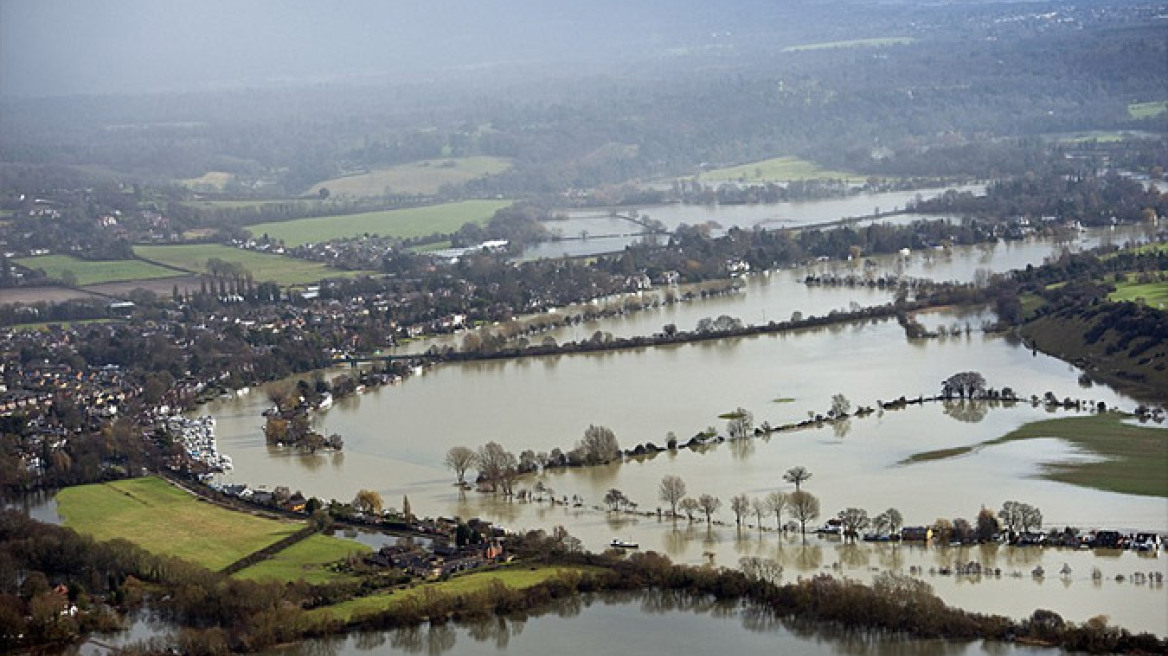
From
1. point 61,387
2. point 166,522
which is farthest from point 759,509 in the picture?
point 61,387

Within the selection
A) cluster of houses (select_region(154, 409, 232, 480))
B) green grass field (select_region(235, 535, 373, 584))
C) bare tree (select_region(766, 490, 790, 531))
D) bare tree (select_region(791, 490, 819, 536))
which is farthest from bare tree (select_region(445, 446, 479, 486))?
bare tree (select_region(791, 490, 819, 536))

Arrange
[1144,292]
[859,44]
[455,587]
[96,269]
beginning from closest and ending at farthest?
1. [455,587]
2. [1144,292]
3. [96,269]
4. [859,44]

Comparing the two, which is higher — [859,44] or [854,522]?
[859,44]

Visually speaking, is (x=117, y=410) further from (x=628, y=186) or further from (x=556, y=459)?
(x=628, y=186)

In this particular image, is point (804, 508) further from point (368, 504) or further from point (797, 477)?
point (368, 504)

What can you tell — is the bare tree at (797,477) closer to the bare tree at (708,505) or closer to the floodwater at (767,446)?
the floodwater at (767,446)

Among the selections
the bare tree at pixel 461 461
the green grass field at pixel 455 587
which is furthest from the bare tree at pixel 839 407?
the green grass field at pixel 455 587

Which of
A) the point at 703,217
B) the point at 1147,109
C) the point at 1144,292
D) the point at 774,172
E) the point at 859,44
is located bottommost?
the point at 703,217
